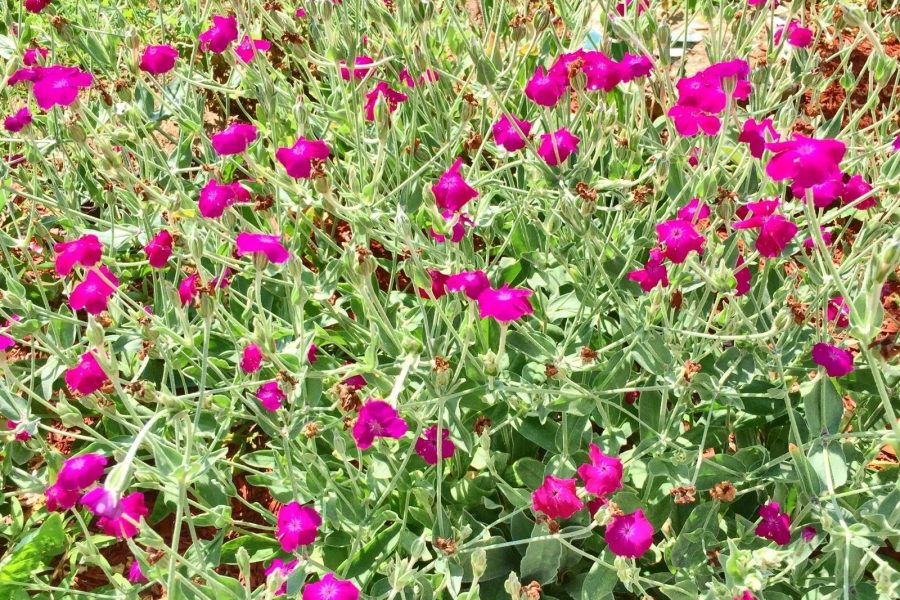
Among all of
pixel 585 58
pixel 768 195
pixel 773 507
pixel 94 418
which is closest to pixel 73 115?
pixel 94 418

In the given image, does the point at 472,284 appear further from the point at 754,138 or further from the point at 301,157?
the point at 754,138

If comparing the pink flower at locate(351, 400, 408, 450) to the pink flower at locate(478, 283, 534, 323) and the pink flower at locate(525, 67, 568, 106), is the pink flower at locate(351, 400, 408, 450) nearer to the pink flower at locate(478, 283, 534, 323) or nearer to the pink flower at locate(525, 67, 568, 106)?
the pink flower at locate(478, 283, 534, 323)

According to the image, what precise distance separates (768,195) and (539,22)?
579mm

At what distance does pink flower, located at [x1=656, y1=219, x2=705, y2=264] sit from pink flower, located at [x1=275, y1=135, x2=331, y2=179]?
65 centimetres

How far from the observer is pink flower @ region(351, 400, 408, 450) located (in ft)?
4.37

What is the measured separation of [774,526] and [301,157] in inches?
42.3

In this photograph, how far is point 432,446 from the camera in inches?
62.1

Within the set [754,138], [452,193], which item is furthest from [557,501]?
[754,138]

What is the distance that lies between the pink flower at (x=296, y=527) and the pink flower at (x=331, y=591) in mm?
91

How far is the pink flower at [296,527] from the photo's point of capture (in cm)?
142

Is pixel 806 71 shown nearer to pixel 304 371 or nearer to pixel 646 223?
pixel 646 223

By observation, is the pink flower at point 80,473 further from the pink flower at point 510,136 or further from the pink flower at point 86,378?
the pink flower at point 510,136

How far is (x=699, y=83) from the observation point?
1.49 m

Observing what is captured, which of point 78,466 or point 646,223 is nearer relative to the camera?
point 78,466
